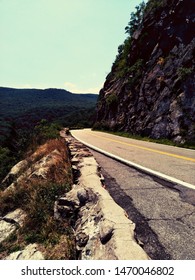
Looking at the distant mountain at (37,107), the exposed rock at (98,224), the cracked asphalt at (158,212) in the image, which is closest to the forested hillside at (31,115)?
the distant mountain at (37,107)

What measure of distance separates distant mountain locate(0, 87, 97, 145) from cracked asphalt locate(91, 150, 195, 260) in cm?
8212

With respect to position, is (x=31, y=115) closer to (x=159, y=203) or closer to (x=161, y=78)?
(x=161, y=78)

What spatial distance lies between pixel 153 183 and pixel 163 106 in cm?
1583

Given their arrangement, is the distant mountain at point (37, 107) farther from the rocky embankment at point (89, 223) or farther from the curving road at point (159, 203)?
the rocky embankment at point (89, 223)

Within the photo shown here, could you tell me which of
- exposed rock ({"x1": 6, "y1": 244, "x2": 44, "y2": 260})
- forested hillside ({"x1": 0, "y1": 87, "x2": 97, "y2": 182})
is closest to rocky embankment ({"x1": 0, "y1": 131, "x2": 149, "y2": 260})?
exposed rock ({"x1": 6, "y1": 244, "x2": 44, "y2": 260})

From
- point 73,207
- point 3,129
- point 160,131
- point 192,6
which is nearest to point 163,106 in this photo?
point 160,131


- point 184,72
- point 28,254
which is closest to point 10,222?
point 28,254

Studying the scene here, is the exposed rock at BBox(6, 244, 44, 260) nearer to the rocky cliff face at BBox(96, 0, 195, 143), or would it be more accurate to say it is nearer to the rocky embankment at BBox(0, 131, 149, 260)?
the rocky embankment at BBox(0, 131, 149, 260)

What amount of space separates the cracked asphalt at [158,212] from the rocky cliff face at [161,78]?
1058 cm

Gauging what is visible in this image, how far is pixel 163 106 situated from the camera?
2061cm

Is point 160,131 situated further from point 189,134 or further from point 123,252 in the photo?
point 123,252

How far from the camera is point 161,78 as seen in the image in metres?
23.0

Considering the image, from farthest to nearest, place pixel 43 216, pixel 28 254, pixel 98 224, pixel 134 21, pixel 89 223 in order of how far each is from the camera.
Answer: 1. pixel 134 21
2. pixel 43 216
3. pixel 28 254
4. pixel 89 223
5. pixel 98 224

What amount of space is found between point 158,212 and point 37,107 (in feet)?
420
